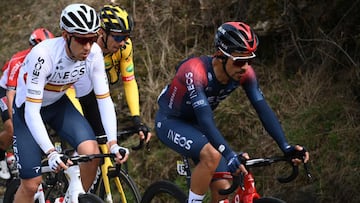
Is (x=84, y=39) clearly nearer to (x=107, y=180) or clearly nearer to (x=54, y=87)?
A: (x=54, y=87)

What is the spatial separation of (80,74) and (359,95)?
3542mm

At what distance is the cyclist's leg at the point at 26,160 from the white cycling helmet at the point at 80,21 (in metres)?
0.92

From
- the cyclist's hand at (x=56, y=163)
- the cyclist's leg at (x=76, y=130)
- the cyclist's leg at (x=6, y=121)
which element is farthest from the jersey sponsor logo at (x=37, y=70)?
the cyclist's leg at (x=6, y=121)

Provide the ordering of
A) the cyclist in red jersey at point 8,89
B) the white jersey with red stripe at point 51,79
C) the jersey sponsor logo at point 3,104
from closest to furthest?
the white jersey with red stripe at point 51,79 < the cyclist in red jersey at point 8,89 < the jersey sponsor logo at point 3,104

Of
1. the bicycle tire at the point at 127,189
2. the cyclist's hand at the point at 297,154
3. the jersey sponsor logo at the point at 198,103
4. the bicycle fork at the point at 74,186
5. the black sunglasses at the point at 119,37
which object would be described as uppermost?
the black sunglasses at the point at 119,37

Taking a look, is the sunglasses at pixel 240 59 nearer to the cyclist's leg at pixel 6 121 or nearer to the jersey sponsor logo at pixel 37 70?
the jersey sponsor logo at pixel 37 70

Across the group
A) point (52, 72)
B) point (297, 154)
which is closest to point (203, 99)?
point (297, 154)

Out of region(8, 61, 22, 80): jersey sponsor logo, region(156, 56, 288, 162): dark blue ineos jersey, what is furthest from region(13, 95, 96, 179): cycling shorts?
region(8, 61, 22, 80): jersey sponsor logo

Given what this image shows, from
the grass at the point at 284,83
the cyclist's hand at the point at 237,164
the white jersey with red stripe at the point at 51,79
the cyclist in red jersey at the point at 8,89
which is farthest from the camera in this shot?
the cyclist in red jersey at the point at 8,89

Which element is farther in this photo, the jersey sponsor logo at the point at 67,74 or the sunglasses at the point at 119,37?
the sunglasses at the point at 119,37

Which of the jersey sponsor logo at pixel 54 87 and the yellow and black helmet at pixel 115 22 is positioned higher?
the yellow and black helmet at pixel 115 22

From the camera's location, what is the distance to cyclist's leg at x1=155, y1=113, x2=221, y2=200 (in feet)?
19.6

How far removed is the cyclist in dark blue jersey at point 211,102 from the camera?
5.82 metres

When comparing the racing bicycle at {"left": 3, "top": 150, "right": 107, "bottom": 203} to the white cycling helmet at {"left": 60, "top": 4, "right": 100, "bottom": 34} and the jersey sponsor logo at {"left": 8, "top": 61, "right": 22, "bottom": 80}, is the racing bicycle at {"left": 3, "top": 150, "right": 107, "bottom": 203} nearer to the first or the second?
the white cycling helmet at {"left": 60, "top": 4, "right": 100, "bottom": 34}
